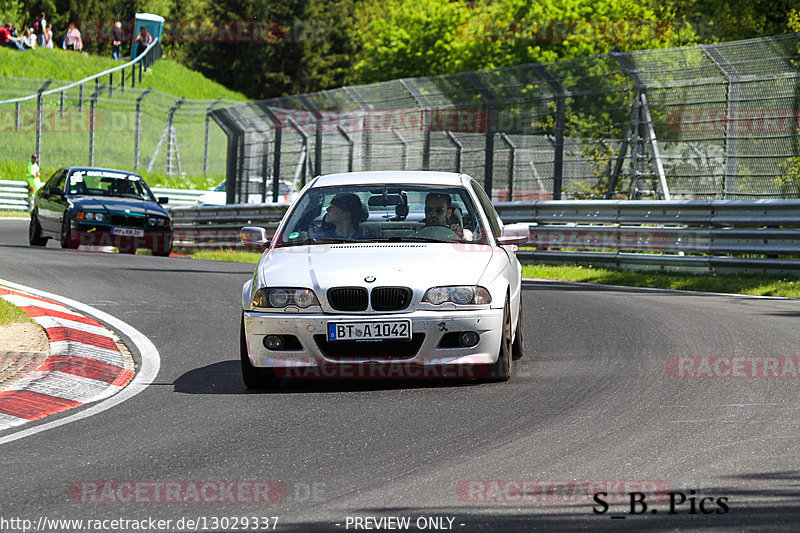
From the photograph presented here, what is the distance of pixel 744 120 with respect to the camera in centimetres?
1664

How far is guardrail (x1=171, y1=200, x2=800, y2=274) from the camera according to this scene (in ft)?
49.9

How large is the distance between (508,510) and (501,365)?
3066mm

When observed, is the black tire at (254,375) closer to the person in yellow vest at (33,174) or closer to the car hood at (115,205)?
the car hood at (115,205)

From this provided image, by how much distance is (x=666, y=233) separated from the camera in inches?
652

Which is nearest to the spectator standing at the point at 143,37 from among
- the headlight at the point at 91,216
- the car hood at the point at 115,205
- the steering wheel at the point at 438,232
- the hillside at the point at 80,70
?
the hillside at the point at 80,70

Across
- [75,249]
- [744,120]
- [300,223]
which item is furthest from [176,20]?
[300,223]

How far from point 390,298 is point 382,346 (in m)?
0.30

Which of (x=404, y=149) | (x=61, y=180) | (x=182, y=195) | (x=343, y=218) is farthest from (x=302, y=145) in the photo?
(x=343, y=218)

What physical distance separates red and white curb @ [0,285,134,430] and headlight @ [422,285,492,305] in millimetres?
2148

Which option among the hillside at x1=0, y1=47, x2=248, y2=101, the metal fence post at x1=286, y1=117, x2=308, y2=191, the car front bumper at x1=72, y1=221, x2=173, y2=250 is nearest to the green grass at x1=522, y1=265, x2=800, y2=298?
the car front bumper at x1=72, y1=221, x2=173, y2=250

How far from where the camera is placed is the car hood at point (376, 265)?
293 inches

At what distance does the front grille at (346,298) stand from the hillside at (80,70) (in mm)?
47448

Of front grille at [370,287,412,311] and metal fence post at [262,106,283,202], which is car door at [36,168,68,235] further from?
front grille at [370,287,412,311]

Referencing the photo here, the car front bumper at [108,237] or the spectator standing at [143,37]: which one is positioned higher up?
the spectator standing at [143,37]
